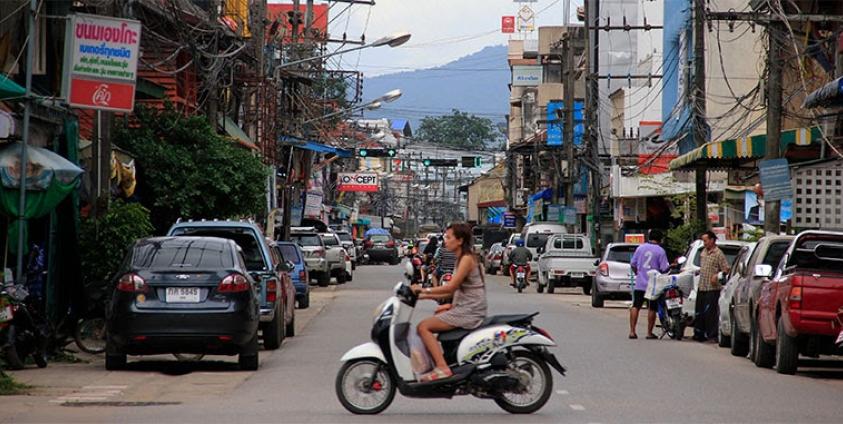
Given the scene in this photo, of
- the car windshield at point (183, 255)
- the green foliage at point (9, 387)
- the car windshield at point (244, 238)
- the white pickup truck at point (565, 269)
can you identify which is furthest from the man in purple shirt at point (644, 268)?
the white pickup truck at point (565, 269)

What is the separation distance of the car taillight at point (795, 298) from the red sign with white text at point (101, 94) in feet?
28.8

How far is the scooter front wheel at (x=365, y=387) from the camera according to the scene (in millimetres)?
12781

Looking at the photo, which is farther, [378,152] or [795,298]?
[378,152]

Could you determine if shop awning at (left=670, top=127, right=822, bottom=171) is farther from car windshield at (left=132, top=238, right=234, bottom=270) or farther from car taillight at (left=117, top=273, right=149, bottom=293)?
car taillight at (left=117, top=273, right=149, bottom=293)

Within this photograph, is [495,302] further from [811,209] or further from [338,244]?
[338,244]

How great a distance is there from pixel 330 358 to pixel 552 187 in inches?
2516

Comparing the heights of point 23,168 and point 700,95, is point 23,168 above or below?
below

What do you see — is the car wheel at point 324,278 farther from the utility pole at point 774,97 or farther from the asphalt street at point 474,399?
the asphalt street at point 474,399

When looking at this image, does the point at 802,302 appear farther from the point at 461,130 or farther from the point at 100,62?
the point at 461,130

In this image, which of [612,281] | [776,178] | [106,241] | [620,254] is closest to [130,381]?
[106,241]

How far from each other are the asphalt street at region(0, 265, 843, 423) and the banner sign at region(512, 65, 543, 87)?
92.3 metres

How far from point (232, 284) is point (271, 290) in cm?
379

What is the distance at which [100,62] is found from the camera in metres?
19.1

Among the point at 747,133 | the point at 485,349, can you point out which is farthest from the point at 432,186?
the point at 485,349
